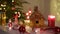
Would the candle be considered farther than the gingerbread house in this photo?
No

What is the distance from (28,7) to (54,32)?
0.92 meters

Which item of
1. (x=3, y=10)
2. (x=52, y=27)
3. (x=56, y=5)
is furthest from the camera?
(x=56, y=5)

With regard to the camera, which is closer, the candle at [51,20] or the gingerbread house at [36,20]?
the candle at [51,20]

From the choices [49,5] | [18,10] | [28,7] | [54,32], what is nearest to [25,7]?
[28,7]

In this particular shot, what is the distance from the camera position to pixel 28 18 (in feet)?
6.44

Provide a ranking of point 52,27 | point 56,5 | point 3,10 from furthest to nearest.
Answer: point 56,5 < point 52,27 < point 3,10

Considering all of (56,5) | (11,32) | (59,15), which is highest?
(56,5)

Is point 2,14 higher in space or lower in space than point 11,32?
higher

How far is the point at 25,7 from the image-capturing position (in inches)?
101

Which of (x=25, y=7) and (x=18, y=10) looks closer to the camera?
(x=18, y=10)

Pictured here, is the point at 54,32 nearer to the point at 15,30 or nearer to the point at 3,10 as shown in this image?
the point at 15,30

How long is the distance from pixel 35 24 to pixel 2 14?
451 millimetres

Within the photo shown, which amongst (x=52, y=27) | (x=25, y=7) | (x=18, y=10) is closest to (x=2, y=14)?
(x=18, y=10)

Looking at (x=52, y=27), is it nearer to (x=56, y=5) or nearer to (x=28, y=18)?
(x=28, y=18)
